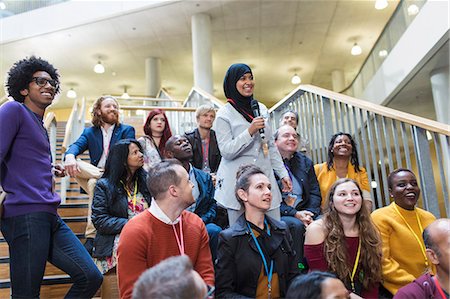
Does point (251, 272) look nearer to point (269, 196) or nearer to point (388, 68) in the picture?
point (269, 196)

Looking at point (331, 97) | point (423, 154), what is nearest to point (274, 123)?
point (331, 97)

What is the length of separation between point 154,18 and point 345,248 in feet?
28.8

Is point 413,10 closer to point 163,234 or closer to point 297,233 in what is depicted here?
point 297,233

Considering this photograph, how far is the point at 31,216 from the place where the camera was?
178 cm

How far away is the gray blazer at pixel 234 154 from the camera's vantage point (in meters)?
2.38

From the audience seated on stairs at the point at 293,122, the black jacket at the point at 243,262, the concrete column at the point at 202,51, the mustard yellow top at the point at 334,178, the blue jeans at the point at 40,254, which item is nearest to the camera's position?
the blue jeans at the point at 40,254

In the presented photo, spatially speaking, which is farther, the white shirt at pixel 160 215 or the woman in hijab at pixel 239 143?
the woman in hijab at pixel 239 143

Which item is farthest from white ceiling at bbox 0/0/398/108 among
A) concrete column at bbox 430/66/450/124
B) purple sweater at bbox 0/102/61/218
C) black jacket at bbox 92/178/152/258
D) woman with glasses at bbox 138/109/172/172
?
purple sweater at bbox 0/102/61/218

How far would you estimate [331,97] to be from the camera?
3891mm

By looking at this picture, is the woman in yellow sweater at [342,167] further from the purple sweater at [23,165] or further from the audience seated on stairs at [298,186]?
the purple sweater at [23,165]

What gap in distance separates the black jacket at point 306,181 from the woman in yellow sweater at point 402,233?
552 millimetres

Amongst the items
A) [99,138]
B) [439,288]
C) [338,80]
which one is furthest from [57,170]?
[338,80]

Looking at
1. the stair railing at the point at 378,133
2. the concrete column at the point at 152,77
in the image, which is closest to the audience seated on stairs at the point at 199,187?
the stair railing at the point at 378,133

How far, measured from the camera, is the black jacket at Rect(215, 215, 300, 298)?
200 cm
